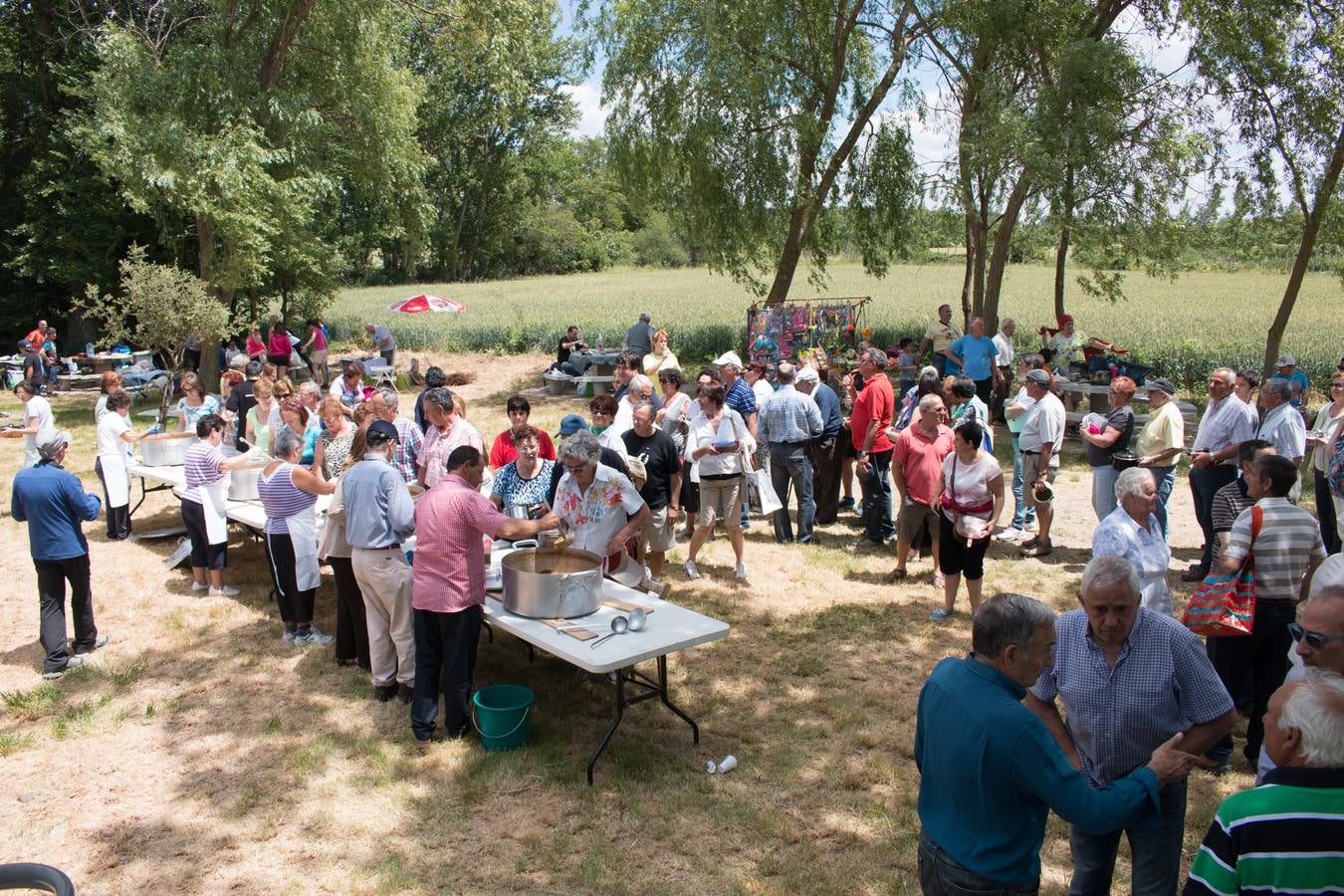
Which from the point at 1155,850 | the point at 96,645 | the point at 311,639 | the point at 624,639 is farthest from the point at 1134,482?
the point at 96,645

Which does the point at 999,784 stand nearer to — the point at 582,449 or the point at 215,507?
the point at 582,449

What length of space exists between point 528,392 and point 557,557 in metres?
14.0

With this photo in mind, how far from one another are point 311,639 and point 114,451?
363 cm

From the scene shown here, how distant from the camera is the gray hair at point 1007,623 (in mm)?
2635

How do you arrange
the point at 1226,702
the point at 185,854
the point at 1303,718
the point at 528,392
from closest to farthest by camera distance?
1. the point at 1303,718
2. the point at 1226,702
3. the point at 185,854
4. the point at 528,392

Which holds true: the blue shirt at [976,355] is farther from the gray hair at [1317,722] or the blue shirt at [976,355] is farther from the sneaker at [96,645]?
the gray hair at [1317,722]

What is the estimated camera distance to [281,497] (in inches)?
255

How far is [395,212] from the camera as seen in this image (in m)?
22.9

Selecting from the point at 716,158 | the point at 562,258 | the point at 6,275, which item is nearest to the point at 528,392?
the point at 716,158

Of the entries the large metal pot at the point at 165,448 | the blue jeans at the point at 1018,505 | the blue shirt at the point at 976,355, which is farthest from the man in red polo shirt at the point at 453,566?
the blue shirt at the point at 976,355

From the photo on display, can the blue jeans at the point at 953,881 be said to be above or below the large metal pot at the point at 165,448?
below

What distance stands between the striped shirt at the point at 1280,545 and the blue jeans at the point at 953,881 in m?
2.52

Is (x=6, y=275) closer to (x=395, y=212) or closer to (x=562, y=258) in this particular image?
(x=395, y=212)

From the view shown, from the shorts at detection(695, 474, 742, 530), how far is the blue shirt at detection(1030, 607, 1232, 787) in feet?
15.2
